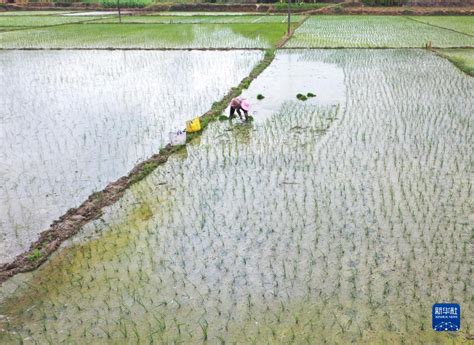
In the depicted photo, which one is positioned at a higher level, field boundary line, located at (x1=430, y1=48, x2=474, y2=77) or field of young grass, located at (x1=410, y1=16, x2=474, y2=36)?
field of young grass, located at (x1=410, y1=16, x2=474, y2=36)

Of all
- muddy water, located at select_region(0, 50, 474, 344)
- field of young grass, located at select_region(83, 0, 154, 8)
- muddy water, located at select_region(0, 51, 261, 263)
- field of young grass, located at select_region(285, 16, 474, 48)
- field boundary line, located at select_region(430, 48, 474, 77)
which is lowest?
muddy water, located at select_region(0, 50, 474, 344)

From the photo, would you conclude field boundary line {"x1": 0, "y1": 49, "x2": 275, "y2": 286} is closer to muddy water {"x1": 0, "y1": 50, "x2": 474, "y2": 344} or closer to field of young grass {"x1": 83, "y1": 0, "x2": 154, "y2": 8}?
muddy water {"x1": 0, "y1": 50, "x2": 474, "y2": 344}

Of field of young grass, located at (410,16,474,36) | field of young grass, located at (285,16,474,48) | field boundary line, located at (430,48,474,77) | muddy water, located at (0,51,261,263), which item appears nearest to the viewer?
muddy water, located at (0,51,261,263)

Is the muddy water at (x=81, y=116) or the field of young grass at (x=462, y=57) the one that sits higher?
the field of young grass at (x=462, y=57)

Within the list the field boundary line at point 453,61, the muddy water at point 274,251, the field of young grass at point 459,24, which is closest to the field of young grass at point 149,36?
the field boundary line at point 453,61

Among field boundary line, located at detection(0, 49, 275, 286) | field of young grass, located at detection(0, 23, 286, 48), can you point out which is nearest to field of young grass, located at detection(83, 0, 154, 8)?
field of young grass, located at detection(0, 23, 286, 48)

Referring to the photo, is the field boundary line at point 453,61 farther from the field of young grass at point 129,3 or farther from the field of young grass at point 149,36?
the field of young grass at point 129,3

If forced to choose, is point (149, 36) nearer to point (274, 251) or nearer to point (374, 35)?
point (374, 35)
